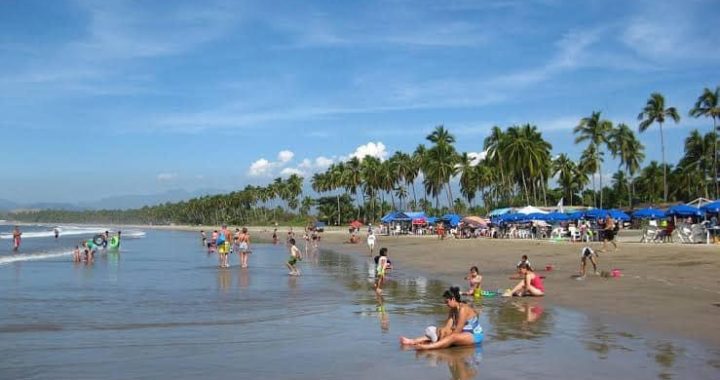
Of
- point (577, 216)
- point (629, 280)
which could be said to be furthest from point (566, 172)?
point (629, 280)

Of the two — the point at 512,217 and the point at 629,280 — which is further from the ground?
the point at 512,217

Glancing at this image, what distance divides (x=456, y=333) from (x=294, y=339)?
2.79 meters

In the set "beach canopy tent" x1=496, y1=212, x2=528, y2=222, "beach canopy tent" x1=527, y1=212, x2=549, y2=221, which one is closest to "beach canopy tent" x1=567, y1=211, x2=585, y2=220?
"beach canopy tent" x1=527, y1=212, x2=549, y2=221

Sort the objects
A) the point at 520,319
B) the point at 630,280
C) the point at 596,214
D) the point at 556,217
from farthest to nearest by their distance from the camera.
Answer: the point at 556,217
the point at 596,214
the point at 630,280
the point at 520,319

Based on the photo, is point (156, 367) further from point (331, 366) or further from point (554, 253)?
point (554, 253)

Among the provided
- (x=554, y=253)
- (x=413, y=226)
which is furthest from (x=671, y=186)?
(x=554, y=253)

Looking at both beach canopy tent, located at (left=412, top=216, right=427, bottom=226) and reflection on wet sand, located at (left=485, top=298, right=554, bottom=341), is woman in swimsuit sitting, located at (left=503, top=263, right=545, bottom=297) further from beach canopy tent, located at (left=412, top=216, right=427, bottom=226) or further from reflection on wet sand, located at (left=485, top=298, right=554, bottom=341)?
beach canopy tent, located at (left=412, top=216, right=427, bottom=226)

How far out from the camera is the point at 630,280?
60.1 ft

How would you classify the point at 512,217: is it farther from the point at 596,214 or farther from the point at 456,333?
the point at 456,333

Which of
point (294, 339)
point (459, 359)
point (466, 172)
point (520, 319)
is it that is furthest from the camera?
point (466, 172)

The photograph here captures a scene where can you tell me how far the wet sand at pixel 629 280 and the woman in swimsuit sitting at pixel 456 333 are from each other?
11.7 feet

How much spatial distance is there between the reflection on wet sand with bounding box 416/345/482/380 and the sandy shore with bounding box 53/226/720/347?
150 inches

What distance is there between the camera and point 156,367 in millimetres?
8875

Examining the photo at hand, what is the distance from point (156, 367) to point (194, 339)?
84.1 inches
